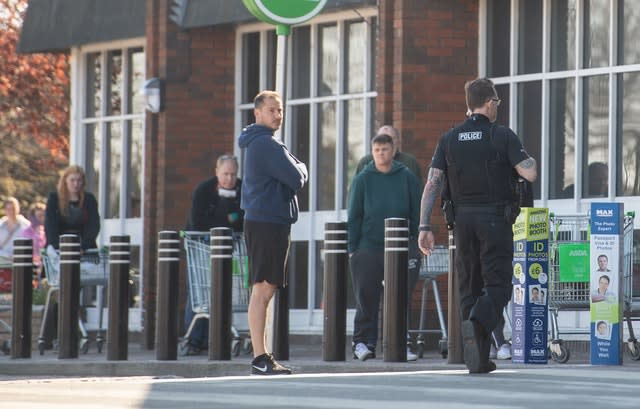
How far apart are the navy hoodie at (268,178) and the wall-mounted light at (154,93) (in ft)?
25.8

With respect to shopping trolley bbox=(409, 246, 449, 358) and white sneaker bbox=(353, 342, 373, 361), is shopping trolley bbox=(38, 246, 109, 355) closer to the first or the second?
shopping trolley bbox=(409, 246, 449, 358)

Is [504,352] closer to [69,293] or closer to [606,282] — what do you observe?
[606,282]

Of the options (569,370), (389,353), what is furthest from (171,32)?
(569,370)

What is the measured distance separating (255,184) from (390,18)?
5.22 meters

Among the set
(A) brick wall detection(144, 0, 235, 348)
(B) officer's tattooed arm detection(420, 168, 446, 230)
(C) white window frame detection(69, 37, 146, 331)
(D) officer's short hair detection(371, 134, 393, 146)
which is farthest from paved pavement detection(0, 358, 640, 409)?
(C) white window frame detection(69, 37, 146, 331)

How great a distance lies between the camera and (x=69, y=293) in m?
17.4

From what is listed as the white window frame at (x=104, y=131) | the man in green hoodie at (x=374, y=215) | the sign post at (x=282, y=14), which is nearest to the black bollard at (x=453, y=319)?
the man in green hoodie at (x=374, y=215)

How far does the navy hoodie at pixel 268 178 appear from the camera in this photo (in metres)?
13.1

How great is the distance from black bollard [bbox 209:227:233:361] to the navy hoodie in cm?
265

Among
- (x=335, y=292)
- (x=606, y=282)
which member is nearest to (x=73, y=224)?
(x=335, y=292)

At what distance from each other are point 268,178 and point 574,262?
3.02 m

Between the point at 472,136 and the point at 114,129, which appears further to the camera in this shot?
the point at 114,129

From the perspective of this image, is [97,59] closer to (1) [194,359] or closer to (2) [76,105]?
(2) [76,105]

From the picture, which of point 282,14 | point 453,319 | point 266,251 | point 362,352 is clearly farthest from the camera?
point 362,352
